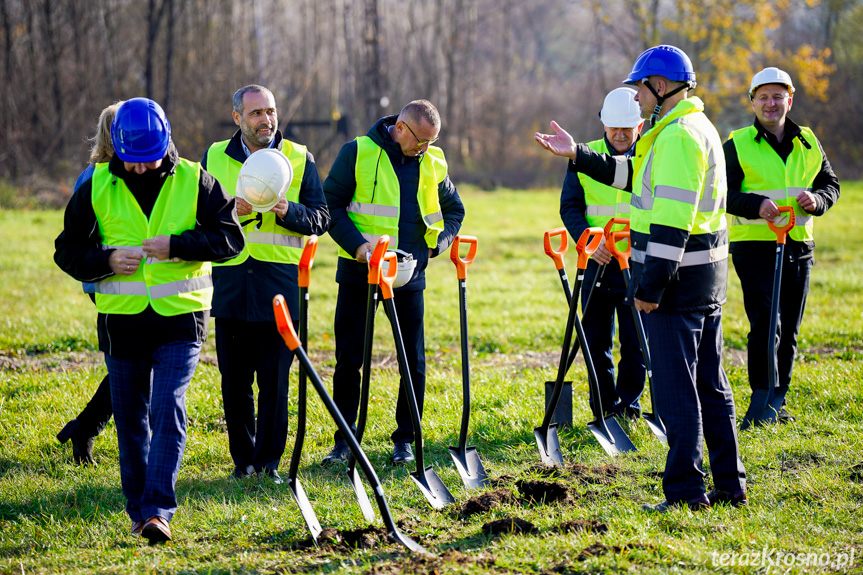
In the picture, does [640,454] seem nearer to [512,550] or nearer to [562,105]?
[512,550]

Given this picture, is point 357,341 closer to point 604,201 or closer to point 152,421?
point 152,421

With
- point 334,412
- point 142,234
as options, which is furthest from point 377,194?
point 334,412

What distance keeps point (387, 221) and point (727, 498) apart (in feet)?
8.15

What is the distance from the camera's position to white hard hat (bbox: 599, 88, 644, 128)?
18.5 ft

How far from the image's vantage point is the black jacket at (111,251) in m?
3.91

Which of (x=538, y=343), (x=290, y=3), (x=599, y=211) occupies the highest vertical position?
(x=290, y=3)

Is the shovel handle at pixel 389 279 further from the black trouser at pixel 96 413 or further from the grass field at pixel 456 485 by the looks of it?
the black trouser at pixel 96 413

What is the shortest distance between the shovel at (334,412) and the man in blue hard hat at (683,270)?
51.9 inches

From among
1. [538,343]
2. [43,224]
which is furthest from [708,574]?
[43,224]

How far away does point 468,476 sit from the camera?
4801mm

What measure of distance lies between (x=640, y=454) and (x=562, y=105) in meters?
33.0

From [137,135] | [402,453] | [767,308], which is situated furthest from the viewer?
[767,308]

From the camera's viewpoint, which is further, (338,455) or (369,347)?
(338,455)

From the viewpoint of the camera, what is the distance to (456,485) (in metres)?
4.80
